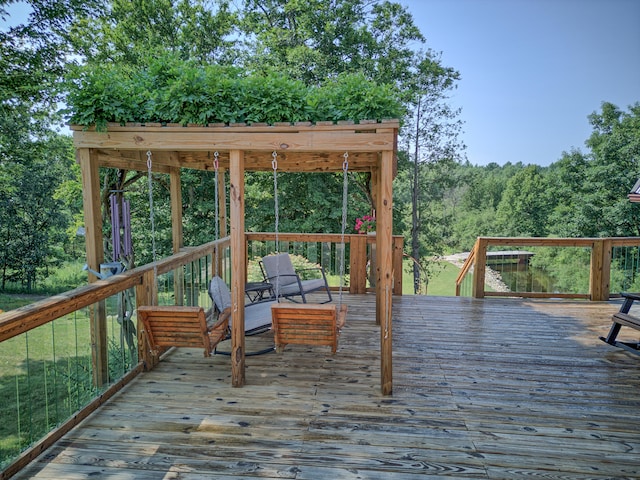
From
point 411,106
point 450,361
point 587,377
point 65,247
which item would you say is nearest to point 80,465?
point 450,361

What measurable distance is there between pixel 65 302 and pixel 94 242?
1112 millimetres

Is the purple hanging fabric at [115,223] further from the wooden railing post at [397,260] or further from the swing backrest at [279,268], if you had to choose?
the wooden railing post at [397,260]

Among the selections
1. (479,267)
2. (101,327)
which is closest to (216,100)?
(101,327)

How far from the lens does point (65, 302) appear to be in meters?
2.66

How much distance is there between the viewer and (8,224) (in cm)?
1528

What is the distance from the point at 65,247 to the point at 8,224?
277 centimetres

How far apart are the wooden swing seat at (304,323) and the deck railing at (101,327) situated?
127 centimetres

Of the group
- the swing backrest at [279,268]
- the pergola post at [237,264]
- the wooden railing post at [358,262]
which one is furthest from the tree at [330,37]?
the pergola post at [237,264]

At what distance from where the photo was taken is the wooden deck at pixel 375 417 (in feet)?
7.99

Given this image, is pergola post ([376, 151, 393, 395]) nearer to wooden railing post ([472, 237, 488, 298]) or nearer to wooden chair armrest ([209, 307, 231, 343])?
wooden chair armrest ([209, 307, 231, 343])

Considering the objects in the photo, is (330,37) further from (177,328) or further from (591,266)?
(177,328)

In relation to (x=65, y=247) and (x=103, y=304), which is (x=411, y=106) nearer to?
(x=103, y=304)

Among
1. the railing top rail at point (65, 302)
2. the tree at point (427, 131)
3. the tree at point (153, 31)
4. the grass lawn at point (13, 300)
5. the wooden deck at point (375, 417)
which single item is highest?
the tree at point (153, 31)

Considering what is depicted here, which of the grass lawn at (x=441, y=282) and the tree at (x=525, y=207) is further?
the tree at (x=525, y=207)
